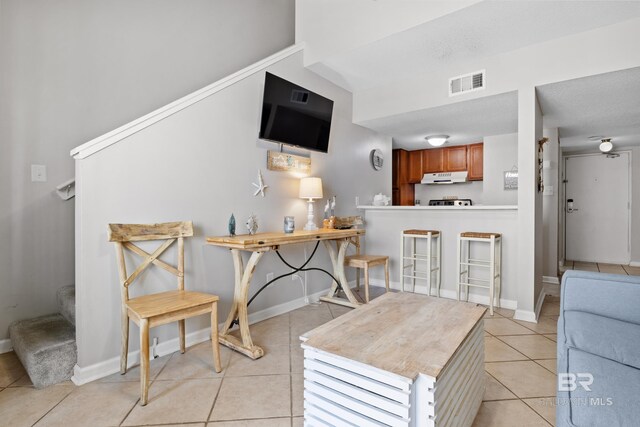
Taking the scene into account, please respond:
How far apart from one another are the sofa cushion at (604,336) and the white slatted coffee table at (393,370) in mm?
365

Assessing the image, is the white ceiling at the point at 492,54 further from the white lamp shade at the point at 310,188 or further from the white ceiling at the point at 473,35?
the white lamp shade at the point at 310,188

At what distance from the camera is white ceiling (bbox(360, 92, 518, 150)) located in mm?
3516

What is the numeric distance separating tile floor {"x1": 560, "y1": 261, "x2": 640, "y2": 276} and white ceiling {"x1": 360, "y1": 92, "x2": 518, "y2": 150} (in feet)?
8.66

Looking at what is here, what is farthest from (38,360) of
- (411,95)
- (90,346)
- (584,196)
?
(584,196)

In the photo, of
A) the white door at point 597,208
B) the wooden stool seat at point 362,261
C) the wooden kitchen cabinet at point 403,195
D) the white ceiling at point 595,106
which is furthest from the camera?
the wooden kitchen cabinet at point 403,195

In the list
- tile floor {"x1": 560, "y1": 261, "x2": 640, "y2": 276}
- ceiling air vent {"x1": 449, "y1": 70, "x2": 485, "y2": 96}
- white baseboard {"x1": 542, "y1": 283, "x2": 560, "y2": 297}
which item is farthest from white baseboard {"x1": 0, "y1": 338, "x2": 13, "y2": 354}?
tile floor {"x1": 560, "y1": 261, "x2": 640, "y2": 276}

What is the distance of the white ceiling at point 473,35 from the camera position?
242 cm

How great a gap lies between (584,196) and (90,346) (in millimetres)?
7689

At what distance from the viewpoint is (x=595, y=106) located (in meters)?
3.52

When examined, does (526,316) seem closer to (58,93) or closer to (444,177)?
A: (444,177)

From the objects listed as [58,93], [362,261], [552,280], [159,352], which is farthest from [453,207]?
[58,93]

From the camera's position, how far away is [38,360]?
72.6 inches

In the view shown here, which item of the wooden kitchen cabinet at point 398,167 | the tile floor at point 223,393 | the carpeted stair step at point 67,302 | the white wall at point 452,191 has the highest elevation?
the wooden kitchen cabinet at point 398,167

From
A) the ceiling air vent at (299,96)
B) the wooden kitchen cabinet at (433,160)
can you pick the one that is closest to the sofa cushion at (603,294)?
the ceiling air vent at (299,96)
